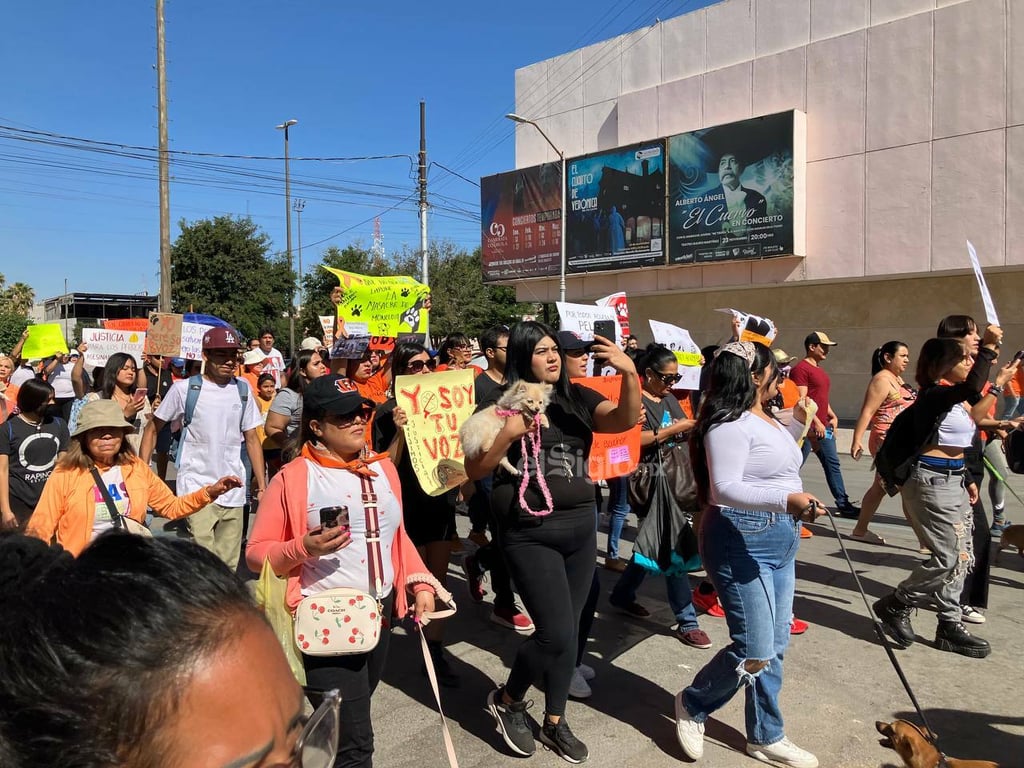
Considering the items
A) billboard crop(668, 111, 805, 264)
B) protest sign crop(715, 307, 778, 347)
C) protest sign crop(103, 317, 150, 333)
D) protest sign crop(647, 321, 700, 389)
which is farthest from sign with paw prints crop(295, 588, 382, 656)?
billboard crop(668, 111, 805, 264)

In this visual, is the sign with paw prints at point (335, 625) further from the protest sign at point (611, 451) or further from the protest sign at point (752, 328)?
the protest sign at point (752, 328)

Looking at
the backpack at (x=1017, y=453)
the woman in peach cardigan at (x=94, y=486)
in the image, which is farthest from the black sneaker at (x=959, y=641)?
the woman in peach cardigan at (x=94, y=486)

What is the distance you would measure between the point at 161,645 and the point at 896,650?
4.97 meters

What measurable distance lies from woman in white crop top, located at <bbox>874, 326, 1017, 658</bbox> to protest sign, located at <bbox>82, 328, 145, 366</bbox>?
912 cm

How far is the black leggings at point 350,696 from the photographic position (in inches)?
105

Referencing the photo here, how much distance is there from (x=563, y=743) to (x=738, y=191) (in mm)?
19030

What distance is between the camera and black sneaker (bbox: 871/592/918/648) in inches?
189

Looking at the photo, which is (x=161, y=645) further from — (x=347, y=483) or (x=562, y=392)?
(x=562, y=392)

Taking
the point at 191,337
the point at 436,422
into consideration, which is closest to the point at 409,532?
the point at 436,422

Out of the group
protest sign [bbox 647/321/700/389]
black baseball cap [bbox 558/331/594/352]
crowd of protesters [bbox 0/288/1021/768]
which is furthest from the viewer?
protest sign [bbox 647/321/700/389]

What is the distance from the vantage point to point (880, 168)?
18.3m

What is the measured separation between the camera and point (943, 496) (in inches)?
182

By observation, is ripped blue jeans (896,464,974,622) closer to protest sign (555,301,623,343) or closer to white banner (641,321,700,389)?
white banner (641,321,700,389)

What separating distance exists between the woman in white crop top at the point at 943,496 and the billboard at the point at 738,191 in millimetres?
15727
